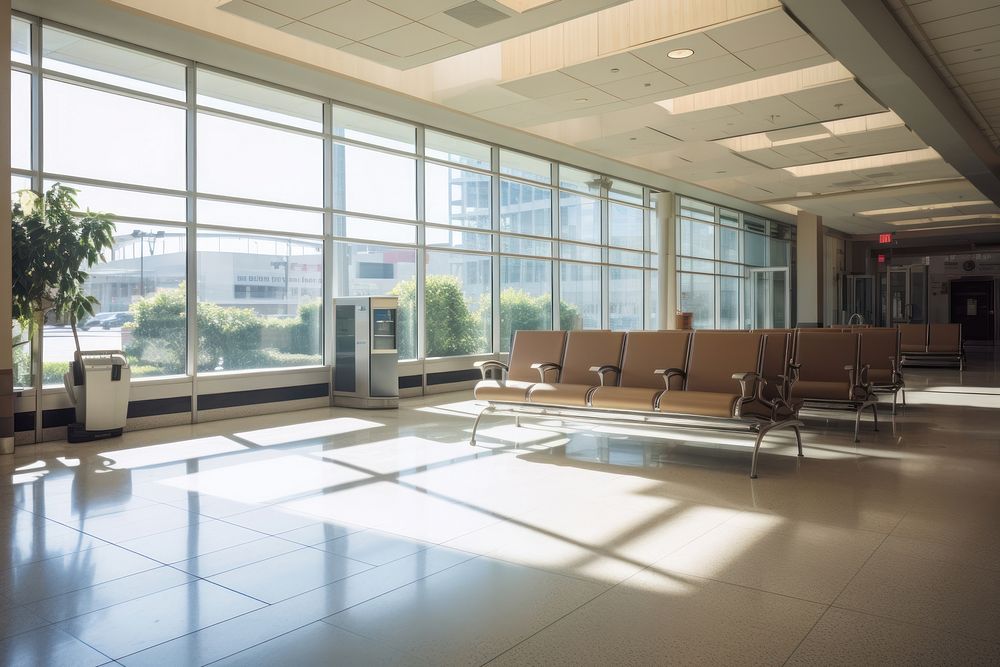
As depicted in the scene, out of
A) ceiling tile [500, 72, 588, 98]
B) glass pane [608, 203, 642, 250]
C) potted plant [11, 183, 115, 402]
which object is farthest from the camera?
glass pane [608, 203, 642, 250]

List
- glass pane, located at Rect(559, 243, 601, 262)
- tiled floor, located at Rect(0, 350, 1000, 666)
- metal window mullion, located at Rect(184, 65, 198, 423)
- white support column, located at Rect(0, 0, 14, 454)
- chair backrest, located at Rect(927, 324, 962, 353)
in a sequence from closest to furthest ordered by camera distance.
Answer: tiled floor, located at Rect(0, 350, 1000, 666), white support column, located at Rect(0, 0, 14, 454), metal window mullion, located at Rect(184, 65, 198, 423), glass pane, located at Rect(559, 243, 601, 262), chair backrest, located at Rect(927, 324, 962, 353)

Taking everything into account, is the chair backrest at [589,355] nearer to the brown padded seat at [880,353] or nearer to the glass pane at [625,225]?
the brown padded seat at [880,353]

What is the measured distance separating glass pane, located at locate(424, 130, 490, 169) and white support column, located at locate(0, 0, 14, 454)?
5655mm

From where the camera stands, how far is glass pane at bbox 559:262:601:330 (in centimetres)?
1352

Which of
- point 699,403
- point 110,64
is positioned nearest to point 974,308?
point 699,403

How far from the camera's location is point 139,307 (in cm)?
761

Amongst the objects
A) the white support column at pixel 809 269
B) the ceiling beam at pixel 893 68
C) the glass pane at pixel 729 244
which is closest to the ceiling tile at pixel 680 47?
the ceiling beam at pixel 893 68

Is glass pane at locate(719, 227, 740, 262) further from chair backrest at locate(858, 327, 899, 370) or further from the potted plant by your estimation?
the potted plant

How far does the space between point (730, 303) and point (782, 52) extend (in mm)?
12809

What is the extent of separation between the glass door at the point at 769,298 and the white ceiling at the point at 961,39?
36.1ft

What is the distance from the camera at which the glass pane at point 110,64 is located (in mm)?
6949

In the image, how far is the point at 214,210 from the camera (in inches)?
326

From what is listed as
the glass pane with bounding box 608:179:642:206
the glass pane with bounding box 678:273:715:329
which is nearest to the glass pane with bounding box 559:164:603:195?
the glass pane with bounding box 608:179:642:206

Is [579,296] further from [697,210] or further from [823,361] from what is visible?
[823,361]
